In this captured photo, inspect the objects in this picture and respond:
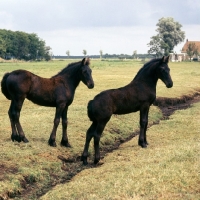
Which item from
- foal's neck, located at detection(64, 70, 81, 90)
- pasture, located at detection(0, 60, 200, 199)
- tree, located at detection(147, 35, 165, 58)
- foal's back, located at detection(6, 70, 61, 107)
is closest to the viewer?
pasture, located at detection(0, 60, 200, 199)

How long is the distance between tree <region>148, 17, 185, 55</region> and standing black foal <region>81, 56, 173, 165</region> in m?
113

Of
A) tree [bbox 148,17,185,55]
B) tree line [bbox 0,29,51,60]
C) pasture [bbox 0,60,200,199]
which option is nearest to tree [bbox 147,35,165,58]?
tree [bbox 148,17,185,55]

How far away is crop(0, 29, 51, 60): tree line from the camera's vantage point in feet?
447

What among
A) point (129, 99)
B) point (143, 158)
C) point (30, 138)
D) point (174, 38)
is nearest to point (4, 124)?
point (30, 138)

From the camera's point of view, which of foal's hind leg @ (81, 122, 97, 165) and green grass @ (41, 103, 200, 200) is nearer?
green grass @ (41, 103, 200, 200)

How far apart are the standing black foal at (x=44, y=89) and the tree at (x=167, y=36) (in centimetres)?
11320

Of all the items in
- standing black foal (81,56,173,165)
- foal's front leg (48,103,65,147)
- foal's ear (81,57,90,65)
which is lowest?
foal's front leg (48,103,65,147)

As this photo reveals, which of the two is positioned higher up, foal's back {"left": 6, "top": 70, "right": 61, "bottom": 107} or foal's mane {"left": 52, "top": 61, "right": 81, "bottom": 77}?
foal's mane {"left": 52, "top": 61, "right": 81, "bottom": 77}

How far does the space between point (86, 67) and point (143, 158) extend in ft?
11.5

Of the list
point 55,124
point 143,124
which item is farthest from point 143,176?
point 55,124

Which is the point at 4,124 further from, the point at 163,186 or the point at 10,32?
the point at 10,32

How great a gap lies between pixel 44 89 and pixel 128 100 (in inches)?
103

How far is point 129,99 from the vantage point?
41.1 feet

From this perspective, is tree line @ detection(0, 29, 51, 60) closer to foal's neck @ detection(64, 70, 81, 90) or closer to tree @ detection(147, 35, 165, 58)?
tree @ detection(147, 35, 165, 58)
